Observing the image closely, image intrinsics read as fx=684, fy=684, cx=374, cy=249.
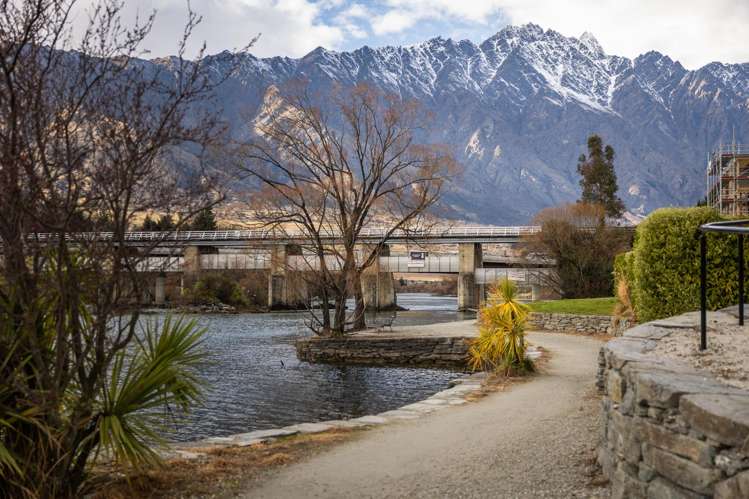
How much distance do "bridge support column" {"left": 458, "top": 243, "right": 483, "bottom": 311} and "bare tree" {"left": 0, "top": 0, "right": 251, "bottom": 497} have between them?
5006cm

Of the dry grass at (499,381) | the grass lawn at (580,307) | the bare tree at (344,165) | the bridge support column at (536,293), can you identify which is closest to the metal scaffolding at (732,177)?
the bridge support column at (536,293)

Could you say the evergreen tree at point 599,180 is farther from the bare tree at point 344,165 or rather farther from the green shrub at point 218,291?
the bare tree at point 344,165

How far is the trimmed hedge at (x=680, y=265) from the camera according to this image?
38.9 ft

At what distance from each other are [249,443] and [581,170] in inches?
1959

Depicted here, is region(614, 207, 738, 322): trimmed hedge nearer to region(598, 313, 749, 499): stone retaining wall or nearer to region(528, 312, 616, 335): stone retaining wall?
region(598, 313, 749, 499): stone retaining wall

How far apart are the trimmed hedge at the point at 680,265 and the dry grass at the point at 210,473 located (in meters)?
6.99

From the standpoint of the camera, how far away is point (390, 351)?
20.4 meters

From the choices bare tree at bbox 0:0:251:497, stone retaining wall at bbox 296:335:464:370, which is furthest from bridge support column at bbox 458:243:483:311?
bare tree at bbox 0:0:251:497

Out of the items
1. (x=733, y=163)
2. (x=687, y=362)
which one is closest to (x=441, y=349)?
(x=687, y=362)

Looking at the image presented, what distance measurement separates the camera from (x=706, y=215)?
39.9 ft

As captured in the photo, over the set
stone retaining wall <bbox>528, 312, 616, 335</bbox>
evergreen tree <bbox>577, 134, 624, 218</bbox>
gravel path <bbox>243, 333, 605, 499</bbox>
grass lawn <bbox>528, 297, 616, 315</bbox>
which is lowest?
gravel path <bbox>243, 333, 605, 499</bbox>

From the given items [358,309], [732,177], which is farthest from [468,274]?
[358,309]

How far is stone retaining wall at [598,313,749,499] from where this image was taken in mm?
3719

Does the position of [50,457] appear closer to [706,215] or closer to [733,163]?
[706,215]
